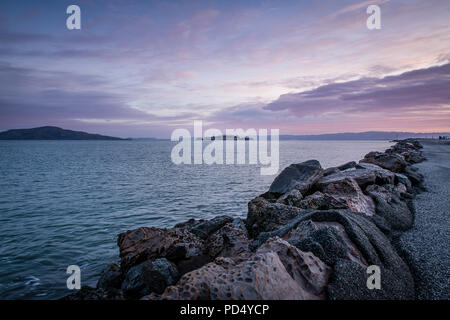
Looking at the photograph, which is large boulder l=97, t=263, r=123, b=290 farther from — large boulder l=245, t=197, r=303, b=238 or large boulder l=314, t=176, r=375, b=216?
large boulder l=314, t=176, r=375, b=216

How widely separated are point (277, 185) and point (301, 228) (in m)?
7.17

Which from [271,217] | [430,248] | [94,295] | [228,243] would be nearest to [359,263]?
[430,248]

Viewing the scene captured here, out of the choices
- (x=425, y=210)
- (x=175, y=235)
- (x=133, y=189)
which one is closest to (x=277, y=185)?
(x=425, y=210)

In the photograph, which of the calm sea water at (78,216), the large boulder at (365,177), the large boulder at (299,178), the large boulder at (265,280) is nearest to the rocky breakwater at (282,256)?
the large boulder at (265,280)

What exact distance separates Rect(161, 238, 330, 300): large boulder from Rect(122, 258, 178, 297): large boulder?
2100mm

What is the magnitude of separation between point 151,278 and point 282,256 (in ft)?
10.3

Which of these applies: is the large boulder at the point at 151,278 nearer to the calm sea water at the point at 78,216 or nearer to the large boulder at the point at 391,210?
the calm sea water at the point at 78,216

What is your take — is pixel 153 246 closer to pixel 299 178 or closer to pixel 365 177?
pixel 299 178

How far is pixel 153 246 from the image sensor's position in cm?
658

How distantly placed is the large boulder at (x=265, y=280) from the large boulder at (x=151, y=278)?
210cm

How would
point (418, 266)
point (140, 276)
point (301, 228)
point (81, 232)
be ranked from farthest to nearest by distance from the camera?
point (81, 232) → point (140, 276) → point (301, 228) → point (418, 266)

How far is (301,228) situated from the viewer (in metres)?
5.04

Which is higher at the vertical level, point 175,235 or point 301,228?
point 301,228
